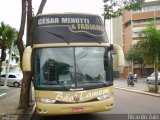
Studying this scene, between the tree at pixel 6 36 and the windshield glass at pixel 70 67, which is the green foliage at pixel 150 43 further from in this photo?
the windshield glass at pixel 70 67

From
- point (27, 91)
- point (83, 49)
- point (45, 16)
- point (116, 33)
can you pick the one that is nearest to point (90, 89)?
point (83, 49)

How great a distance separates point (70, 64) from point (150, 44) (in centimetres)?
1652

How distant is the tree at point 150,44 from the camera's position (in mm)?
28031

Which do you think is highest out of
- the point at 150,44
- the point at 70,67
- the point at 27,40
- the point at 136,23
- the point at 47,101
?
the point at 136,23

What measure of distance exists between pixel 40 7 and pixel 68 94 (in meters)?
6.23

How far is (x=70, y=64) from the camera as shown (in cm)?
1266

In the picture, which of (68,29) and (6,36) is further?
(6,36)

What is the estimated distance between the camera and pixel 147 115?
48.0 feet

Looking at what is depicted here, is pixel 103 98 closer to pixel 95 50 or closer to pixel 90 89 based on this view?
pixel 90 89

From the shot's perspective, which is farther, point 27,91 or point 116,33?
point 116,33

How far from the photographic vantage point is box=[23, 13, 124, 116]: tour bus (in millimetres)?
12375

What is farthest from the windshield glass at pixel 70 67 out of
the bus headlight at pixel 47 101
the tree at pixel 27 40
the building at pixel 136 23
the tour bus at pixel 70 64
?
the building at pixel 136 23

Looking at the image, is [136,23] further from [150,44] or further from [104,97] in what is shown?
[104,97]

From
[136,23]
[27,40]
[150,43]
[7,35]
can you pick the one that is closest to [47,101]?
[27,40]
